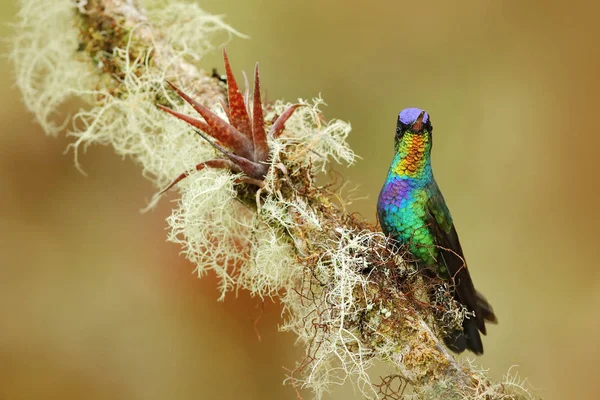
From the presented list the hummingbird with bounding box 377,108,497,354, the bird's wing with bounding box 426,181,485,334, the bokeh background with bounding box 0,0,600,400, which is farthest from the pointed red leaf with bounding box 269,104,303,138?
the bokeh background with bounding box 0,0,600,400

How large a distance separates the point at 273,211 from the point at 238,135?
25cm

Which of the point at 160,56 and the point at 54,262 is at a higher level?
Result: the point at 160,56

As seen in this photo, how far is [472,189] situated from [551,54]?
117 centimetres

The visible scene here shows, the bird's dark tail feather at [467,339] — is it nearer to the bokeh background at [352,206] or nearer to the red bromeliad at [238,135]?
the red bromeliad at [238,135]

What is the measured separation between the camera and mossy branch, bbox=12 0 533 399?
57.6 inches

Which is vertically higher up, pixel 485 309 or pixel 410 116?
pixel 410 116

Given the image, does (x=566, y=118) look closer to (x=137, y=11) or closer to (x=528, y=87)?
(x=528, y=87)

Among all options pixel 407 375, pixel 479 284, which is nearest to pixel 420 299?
pixel 407 375

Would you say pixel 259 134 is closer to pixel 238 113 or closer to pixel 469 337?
pixel 238 113

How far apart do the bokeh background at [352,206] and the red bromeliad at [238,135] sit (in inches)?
72.3

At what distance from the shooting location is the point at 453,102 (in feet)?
14.0

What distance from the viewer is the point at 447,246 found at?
174cm

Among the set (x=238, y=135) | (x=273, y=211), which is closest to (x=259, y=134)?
(x=238, y=135)

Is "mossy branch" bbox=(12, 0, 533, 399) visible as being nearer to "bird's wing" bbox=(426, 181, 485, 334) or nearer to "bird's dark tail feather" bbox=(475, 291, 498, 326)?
"bird's wing" bbox=(426, 181, 485, 334)
